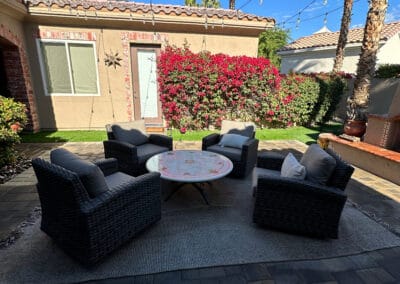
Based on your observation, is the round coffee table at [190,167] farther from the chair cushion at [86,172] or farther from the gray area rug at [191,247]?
the chair cushion at [86,172]

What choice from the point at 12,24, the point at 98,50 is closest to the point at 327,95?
the point at 98,50

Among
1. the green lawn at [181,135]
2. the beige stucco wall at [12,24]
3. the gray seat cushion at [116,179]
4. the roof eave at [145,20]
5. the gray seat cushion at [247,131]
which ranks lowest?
the green lawn at [181,135]

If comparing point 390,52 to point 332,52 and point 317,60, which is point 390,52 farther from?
point 317,60

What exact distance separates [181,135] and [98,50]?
376cm

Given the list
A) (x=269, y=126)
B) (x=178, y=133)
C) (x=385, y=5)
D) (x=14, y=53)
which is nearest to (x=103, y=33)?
(x=14, y=53)

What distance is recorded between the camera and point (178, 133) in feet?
25.1

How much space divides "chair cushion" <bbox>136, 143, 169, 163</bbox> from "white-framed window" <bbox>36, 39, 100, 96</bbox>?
4.09 metres

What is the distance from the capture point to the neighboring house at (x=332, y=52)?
454 inches

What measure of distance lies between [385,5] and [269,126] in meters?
4.58

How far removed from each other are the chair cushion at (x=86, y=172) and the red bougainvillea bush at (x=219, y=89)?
523 centimetres

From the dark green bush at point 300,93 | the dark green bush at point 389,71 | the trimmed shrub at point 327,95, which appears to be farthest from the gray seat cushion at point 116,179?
the dark green bush at point 389,71

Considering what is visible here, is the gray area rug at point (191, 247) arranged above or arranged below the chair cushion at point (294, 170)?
below

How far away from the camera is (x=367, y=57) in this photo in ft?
17.7

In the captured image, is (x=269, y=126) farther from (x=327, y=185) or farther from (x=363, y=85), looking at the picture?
(x=327, y=185)
